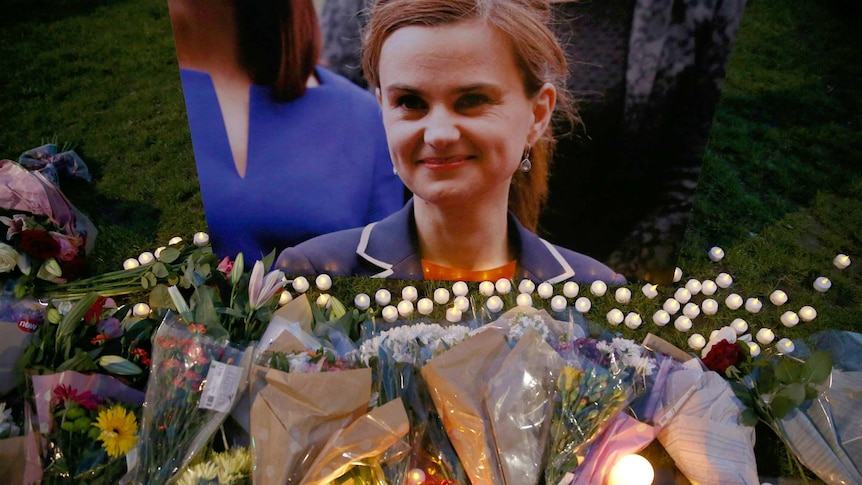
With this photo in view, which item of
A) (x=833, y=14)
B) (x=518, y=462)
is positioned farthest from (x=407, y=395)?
(x=833, y=14)

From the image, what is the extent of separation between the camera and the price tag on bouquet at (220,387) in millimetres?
2025

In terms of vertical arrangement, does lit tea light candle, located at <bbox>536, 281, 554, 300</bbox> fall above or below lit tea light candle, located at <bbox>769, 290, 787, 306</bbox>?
above

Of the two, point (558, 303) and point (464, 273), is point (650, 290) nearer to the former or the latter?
point (558, 303)

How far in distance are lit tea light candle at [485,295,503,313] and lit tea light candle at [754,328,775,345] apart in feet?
4.03

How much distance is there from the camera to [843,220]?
3666mm

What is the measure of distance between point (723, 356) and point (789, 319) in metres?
0.84

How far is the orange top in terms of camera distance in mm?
3188

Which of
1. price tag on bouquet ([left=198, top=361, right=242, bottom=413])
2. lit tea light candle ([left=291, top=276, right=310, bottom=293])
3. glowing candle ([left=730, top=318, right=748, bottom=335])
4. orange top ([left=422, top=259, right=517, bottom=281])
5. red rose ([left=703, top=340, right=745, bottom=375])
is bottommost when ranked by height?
glowing candle ([left=730, top=318, right=748, bottom=335])

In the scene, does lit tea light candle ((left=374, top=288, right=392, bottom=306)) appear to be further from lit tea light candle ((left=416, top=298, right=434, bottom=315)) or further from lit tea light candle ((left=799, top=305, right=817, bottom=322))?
lit tea light candle ((left=799, top=305, right=817, bottom=322))

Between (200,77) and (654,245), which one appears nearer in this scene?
(200,77)

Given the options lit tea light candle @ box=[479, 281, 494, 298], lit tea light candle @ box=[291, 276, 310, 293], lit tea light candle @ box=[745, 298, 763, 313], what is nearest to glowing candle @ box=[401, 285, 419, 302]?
lit tea light candle @ box=[479, 281, 494, 298]

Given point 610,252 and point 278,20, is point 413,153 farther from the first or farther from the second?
point 610,252

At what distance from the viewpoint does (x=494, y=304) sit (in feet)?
10.3

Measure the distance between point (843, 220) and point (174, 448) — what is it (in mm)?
3599
